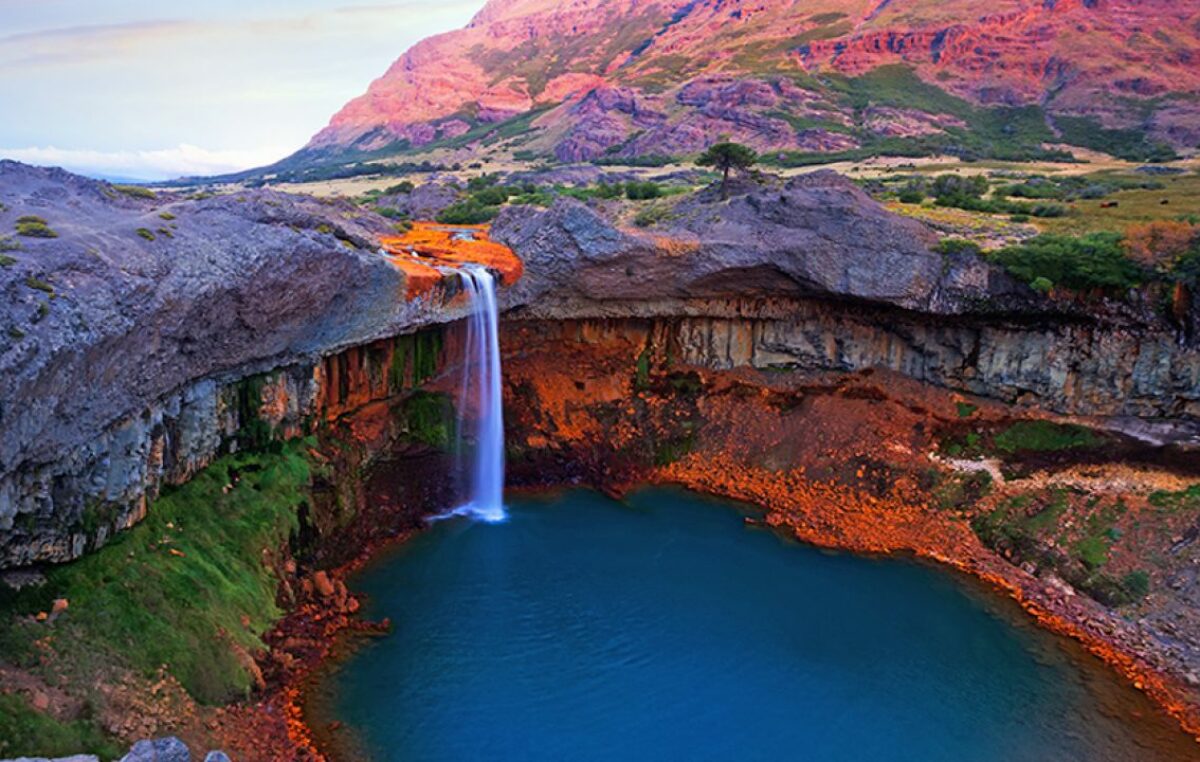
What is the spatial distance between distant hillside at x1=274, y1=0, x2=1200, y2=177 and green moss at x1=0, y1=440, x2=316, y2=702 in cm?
7741

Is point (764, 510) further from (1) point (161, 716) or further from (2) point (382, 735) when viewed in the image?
(1) point (161, 716)

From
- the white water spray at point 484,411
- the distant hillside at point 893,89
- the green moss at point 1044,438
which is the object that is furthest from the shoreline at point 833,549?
the distant hillside at point 893,89

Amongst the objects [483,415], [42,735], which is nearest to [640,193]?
[483,415]

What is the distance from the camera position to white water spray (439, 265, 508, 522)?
3666 centimetres

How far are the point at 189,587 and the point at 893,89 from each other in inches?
4872

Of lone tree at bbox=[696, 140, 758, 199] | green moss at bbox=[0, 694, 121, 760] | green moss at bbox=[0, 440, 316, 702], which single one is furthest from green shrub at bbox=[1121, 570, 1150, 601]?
green moss at bbox=[0, 694, 121, 760]

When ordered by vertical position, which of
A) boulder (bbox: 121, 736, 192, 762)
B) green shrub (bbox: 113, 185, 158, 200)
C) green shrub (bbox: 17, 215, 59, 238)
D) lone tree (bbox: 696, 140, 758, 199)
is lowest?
boulder (bbox: 121, 736, 192, 762)

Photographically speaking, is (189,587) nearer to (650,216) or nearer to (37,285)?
(37,285)

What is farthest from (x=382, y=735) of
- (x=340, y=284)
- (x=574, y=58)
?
(x=574, y=58)

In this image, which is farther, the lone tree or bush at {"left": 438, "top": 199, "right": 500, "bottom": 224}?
the lone tree

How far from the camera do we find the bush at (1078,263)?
34625 millimetres

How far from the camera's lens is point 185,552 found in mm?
24938

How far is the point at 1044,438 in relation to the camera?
35.7m

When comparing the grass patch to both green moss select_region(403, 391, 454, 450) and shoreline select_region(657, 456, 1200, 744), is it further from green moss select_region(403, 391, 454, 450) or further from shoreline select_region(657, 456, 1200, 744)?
green moss select_region(403, 391, 454, 450)
